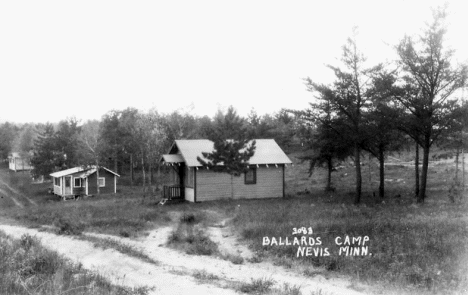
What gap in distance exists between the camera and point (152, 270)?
11391mm

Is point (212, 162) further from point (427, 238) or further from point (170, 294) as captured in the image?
point (170, 294)

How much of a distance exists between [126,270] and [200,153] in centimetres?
1634

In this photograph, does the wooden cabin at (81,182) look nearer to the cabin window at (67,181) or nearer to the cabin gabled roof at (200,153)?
the cabin window at (67,181)

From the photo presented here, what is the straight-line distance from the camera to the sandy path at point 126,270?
9.50 meters

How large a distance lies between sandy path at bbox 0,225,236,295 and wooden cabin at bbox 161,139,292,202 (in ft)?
38.7

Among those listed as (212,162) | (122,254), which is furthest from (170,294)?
(212,162)

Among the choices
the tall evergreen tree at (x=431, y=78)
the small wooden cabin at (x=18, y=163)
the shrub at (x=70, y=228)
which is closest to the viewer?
the shrub at (x=70, y=228)

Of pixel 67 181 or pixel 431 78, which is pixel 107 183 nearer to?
pixel 67 181

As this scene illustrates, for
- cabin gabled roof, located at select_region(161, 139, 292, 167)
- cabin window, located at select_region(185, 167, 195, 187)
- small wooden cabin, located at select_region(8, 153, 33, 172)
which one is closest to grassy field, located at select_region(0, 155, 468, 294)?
cabin window, located at select_region(185, 167, 195, 187)

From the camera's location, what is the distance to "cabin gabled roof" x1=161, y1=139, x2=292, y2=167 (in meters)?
27.2

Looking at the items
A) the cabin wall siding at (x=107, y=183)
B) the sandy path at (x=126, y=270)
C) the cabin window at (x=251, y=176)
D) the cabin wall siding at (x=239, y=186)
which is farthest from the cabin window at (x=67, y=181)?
the sandy path at (x=126, y=270)

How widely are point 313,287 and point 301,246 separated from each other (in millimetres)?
3437

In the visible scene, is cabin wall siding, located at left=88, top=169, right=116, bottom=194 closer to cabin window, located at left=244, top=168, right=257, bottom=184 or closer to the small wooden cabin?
cabin window, located at left=244, top=168, right=257, bottom=184

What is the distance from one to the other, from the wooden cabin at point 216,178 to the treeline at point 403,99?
576cm
